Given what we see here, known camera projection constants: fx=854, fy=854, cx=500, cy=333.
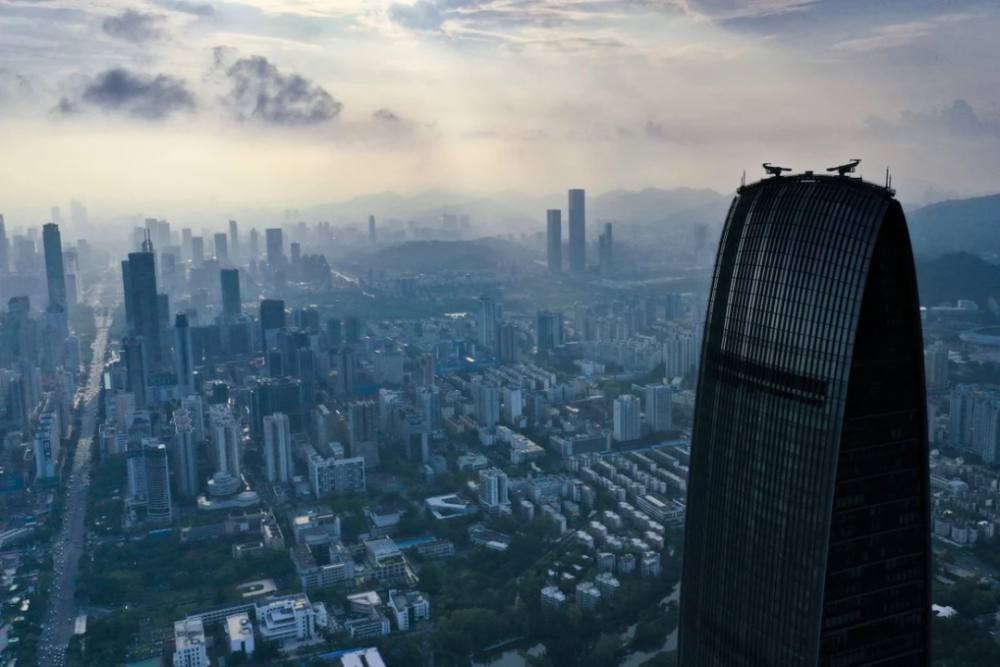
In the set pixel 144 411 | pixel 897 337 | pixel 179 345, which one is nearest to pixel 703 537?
pixel 897 337

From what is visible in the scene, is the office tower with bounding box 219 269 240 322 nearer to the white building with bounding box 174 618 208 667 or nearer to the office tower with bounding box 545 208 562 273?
the office tower with bounding box 545 208 562 273

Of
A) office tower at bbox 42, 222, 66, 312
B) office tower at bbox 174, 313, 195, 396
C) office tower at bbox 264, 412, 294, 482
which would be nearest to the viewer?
office tower at bbox 264, 412, 294, 482

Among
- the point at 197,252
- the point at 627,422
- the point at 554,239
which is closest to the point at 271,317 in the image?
the point at 627,422

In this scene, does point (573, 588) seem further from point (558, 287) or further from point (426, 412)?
point (558, 287)

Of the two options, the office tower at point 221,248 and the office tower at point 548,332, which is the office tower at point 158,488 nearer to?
the office tower at point 548,332

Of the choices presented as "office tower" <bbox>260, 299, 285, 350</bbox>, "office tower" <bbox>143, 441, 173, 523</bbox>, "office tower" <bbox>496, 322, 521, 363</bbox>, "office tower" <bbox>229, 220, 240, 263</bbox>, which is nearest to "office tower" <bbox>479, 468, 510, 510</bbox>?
"office tower" <bbox>143, 441, 173, 523</bbox>

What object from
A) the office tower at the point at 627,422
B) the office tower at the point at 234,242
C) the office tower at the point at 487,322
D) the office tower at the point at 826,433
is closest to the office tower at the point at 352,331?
the office tower at the point at 487,322
